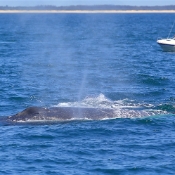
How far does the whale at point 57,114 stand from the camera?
32.6 meters

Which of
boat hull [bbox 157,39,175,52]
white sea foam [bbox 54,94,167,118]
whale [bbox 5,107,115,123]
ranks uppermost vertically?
whale [bbox 5,107,115,123]

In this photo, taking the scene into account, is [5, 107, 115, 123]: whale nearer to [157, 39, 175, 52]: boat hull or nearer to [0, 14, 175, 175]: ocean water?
[0, 14, 175, 175]: ocean water

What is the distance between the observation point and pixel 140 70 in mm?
58688

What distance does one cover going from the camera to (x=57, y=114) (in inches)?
1294

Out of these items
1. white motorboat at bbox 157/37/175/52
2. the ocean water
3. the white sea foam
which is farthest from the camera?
white motorboat at bbox 157/37/175/52

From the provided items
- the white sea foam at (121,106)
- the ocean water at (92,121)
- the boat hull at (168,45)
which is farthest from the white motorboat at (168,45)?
the white sea foam at (121,106)

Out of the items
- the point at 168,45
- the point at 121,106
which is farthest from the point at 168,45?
the point at 121,106

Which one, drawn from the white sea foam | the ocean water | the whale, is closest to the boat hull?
the ocean water

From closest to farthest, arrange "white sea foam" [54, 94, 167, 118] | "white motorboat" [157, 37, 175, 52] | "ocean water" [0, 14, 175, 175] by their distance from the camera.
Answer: "ocean water" [0, 14, 175, 175] < "white sea foam" [54, 94, 167, 118] < "white motorboat" [157, 37, 175, 52]

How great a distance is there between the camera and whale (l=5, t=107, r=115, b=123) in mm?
32562

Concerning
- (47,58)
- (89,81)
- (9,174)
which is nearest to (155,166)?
(9,174)

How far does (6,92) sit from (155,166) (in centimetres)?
1990

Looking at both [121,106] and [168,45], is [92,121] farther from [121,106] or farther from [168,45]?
[168,45]

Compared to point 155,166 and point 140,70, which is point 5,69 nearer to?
point 140,70
